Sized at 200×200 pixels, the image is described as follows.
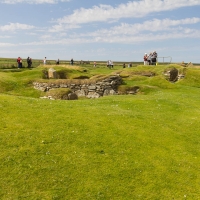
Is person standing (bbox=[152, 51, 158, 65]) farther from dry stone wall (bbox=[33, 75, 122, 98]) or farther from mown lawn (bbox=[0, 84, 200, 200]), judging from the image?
mown lawn (bbox=[0, 84, 200, 200])

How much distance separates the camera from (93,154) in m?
14.2

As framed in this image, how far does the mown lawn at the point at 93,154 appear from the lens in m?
12.0

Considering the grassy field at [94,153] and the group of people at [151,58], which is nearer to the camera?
the grassy field at [94,153]

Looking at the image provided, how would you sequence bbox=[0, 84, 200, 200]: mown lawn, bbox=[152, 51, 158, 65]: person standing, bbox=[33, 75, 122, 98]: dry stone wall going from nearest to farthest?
bbox=[0, 84, 200, 200]: mown lawn
bbox=[33, 75, 122, 98]: dry stone wall
bbox=[152, 51, 158, 65]: person standing

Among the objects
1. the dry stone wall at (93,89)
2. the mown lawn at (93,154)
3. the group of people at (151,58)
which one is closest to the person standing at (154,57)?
the group of people at (151,58)

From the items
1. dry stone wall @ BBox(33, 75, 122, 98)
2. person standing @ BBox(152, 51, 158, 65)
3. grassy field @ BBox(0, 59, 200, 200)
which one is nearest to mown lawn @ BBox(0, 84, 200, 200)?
grassy field @ BBox(0, 59, 200, 200)

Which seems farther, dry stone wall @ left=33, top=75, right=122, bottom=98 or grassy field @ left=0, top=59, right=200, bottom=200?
dry stone wall @ left=33, top=75, right=122, bottom=98

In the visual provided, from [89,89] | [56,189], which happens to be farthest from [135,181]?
[89,89]

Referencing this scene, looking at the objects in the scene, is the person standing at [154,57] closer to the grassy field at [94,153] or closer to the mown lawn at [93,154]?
the grassy field at [94,153]

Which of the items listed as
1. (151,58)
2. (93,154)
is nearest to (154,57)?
(151,58)

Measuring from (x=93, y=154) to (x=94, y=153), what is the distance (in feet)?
0.39

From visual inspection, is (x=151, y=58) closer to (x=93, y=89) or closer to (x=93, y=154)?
(x=93, y=89)

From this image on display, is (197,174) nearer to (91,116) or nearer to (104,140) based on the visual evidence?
(104,140)

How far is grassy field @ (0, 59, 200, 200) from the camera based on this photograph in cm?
1204
